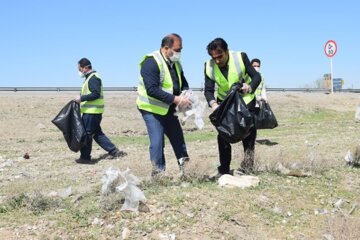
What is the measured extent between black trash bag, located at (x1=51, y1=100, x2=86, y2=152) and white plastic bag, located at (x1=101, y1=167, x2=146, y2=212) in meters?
4.02

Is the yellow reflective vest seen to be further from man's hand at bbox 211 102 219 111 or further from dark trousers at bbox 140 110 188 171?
dark trousers at bbox 140 110 188 171

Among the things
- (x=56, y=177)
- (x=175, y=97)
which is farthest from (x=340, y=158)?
(x=56, y=177)

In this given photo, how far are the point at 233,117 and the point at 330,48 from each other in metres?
19.8

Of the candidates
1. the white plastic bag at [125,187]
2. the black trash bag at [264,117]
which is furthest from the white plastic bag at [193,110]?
the black trash bag at [264,117]

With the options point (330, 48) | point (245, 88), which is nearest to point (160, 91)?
point (245, 88)

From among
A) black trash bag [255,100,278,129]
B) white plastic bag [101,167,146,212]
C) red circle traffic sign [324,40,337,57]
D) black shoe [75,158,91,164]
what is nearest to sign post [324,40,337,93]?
red circle traffic sign [324,40,337,57]

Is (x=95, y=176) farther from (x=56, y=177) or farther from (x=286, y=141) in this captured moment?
(x=286, y=141)

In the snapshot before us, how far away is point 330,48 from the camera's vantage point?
79.1 feet

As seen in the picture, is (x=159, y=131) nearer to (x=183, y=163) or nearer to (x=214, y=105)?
(x=183, y=163)

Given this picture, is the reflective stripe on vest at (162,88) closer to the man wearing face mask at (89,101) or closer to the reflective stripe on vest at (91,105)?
the man wearing face mask at (89,101)

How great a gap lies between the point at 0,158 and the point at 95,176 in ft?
10.5

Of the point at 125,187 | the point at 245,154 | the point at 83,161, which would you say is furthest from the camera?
the point at 83,161

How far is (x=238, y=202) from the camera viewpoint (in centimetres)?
509

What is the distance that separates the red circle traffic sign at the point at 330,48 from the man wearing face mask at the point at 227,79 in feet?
61.9
